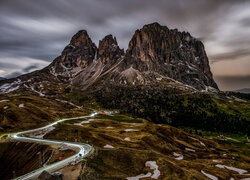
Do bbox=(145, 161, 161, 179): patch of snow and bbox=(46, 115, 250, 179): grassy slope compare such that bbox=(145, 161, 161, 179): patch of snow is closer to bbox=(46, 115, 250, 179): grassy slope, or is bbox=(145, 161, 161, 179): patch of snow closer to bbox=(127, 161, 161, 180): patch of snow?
bbox=(127, 161, 161, 180): patch of snow

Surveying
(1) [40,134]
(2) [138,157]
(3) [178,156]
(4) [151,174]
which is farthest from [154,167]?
(1) [40,134]

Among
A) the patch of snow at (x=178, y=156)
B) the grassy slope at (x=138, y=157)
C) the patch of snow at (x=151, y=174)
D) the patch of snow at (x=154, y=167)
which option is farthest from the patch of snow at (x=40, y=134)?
the patch of snow at (x=178, y=156)

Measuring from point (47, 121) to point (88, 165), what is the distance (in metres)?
77.7

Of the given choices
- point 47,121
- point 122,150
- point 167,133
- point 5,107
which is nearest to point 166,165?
point 122,150

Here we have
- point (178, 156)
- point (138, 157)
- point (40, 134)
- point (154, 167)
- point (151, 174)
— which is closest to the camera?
point (151, 174)

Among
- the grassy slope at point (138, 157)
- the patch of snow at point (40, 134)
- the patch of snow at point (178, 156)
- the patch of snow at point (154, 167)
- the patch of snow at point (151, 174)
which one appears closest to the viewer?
the patch of snow at point (151, 174)

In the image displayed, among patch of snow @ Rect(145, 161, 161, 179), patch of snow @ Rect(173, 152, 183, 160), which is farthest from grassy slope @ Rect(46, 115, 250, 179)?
patch of snow @ Rect(173, 152, 183, 160)

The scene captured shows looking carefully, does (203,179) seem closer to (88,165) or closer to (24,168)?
(88,165)

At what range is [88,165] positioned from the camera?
44406 mm

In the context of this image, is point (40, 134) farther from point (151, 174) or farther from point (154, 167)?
point (151, 174)

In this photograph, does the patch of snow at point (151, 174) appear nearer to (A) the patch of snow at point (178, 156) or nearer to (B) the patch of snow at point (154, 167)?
(B) the patch of snow at point (154, 167)

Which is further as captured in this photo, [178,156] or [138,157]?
[178,156]

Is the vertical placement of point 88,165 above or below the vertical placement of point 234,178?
above

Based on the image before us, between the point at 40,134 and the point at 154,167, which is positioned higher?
the point at 40,134
